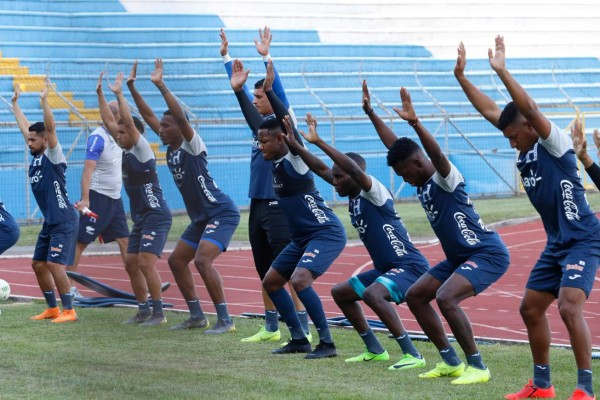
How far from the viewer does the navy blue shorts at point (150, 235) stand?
1159 centimetres

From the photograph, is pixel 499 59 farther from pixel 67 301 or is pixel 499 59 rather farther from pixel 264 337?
pixel 67 301

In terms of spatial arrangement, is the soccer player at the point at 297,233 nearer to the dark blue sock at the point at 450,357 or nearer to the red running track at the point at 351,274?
the dark blue sock at the point at 450,357

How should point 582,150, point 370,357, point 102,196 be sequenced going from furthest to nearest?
1. point 102,196
2. point 370,357
3. point 582,150

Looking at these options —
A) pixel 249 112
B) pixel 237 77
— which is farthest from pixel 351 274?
pixel 237 77

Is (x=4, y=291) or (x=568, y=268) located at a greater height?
(x=568, y=268)

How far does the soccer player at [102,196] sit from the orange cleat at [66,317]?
5.65ft

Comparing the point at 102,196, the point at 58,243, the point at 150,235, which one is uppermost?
the point at 102,196

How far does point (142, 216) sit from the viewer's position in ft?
38.8

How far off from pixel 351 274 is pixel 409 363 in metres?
→ 7.39

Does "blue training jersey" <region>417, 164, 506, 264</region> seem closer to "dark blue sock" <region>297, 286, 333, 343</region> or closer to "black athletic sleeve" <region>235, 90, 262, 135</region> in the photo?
"dark blue sock" <region>297, 286, 333, 343</region>

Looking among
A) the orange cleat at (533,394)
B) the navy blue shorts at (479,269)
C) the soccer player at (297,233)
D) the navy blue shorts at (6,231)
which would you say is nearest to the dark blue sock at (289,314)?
the soccer player at (297,233)

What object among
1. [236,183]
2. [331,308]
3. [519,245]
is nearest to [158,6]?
[236,183]

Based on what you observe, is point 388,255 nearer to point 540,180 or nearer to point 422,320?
point 422,320

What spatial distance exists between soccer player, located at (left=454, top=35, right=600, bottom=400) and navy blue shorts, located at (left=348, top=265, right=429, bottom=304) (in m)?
1.51
